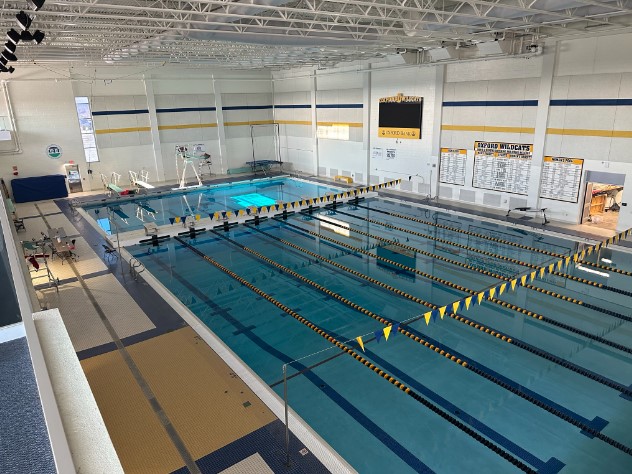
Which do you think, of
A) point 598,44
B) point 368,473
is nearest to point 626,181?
point 598,44

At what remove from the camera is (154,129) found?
2050 cm

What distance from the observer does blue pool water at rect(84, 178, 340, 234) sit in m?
15.1

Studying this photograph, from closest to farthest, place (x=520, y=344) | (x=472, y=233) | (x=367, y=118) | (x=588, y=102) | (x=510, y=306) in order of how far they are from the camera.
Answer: (x=520, y=344) < (x=510, y=306) < (x=588, y=102) < (x=472, y=233) < (x=367, y=118)

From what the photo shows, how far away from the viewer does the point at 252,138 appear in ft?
78.1

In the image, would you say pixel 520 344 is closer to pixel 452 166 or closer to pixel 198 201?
pixel 452 166

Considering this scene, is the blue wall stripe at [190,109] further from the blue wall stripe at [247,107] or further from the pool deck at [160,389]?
the pool deck at [160,389]

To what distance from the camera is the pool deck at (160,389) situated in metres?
4.52

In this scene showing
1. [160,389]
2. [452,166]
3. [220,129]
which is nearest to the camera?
[160,389]

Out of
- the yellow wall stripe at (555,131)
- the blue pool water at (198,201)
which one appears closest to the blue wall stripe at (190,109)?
the blue pool water at (198,201)

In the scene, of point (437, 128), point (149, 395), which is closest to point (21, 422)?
point (149, 395)

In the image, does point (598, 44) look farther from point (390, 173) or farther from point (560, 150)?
point (390, 173)

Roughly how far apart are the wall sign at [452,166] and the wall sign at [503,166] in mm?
512

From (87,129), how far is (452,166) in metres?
15.6

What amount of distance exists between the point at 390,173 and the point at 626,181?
28.0 ft
